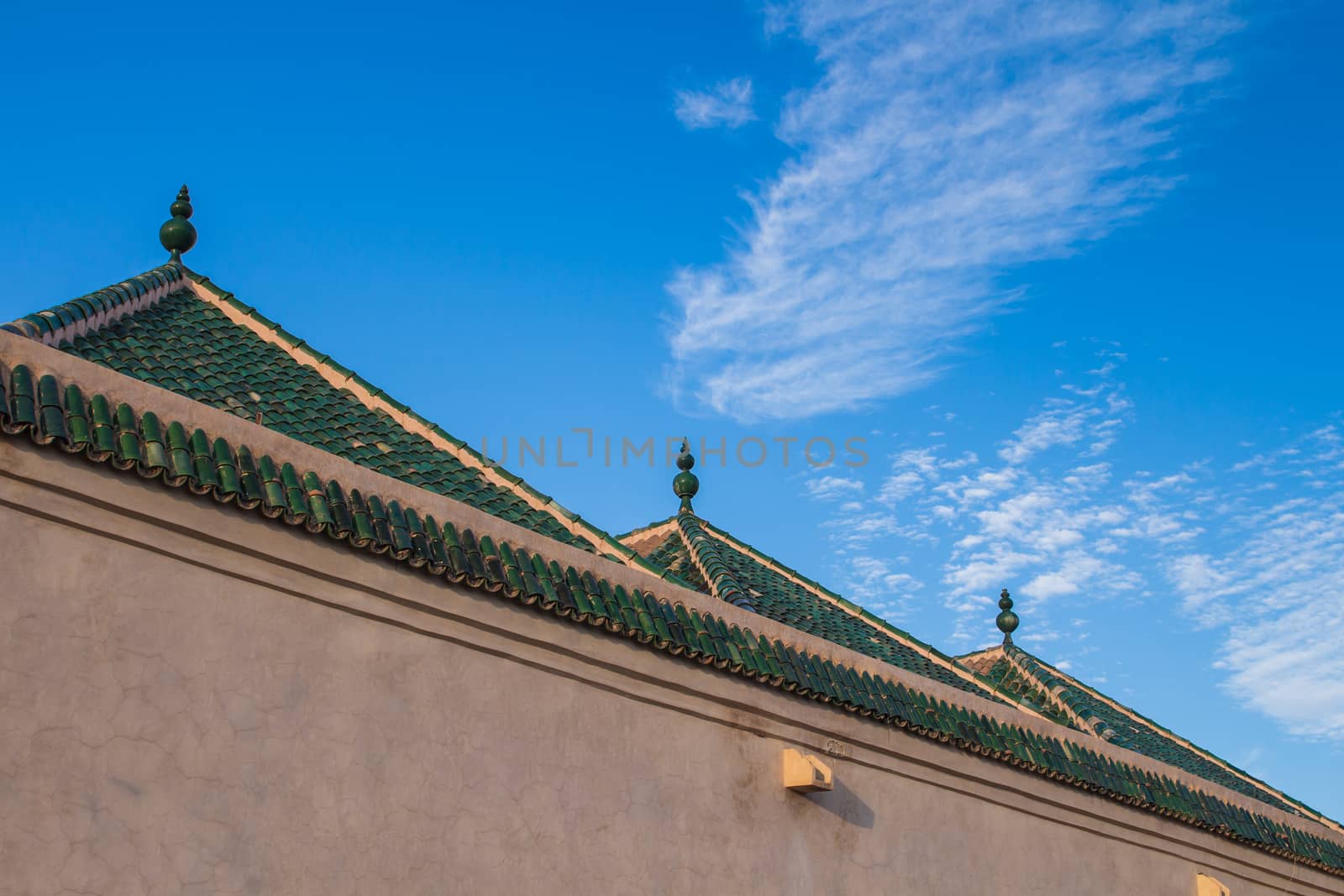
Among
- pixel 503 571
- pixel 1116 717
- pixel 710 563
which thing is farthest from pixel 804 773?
pixel 1116 717

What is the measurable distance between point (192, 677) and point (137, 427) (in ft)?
4.11

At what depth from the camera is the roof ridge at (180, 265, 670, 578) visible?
943 cm

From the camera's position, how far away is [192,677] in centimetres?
653

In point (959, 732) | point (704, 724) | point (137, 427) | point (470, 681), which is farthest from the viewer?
point (959, 732)

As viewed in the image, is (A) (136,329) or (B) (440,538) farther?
(A) (136,329)

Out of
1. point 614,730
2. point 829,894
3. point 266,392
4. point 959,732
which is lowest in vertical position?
point 829,894

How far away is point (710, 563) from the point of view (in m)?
11.9

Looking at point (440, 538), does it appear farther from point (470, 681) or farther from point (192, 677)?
point (192, 677)

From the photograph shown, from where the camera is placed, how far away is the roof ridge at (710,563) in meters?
10.9

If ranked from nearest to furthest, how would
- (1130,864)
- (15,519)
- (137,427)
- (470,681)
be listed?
(15,519) → (137,427) → (470,681) → (1130,864)

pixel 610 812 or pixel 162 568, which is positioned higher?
pixel 162 568

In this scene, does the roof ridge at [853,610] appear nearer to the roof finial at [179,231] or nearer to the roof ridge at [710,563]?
the roof ridge at [710,563]

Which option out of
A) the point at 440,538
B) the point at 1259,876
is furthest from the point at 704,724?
the point at 1259,876

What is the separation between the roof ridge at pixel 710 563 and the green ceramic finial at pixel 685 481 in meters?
0.16
